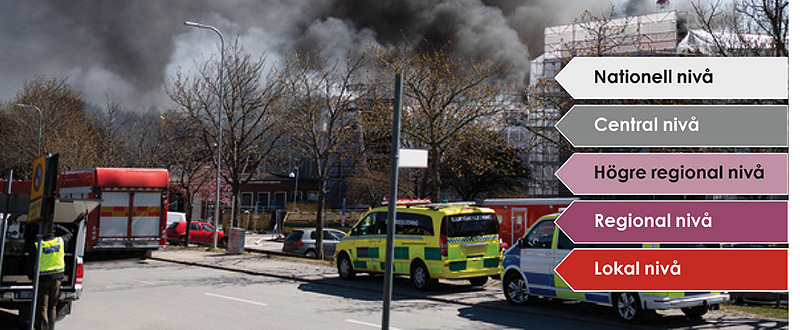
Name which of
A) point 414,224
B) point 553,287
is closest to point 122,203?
point 414,224

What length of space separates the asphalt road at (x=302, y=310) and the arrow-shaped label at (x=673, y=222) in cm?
444

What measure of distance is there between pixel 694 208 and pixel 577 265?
1366 millimetres

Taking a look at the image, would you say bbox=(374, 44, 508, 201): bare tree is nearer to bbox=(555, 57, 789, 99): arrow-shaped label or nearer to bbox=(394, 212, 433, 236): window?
bbox=(394, 212, 433, 236): window

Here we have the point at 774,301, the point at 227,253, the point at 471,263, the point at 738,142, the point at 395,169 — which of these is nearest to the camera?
Answer: the point at 395,169

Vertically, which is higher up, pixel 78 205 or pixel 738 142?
pixel 738 142

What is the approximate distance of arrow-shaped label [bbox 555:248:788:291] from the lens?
25.4 ft

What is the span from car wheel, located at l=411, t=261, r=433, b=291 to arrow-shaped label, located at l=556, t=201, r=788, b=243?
8.83 m

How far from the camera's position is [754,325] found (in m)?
11.8

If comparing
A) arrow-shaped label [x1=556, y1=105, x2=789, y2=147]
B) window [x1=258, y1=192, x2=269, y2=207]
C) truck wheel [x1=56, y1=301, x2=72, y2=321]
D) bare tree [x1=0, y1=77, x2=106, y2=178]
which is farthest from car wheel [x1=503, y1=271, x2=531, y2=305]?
window [x1=258, y1=192, x2=269, y2=207]

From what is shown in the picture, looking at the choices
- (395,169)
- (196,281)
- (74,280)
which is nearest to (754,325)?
(395,169)

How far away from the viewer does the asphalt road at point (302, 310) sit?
11.8 metres

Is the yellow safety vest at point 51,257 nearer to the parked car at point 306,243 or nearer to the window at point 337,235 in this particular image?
the parked car at point 306,243

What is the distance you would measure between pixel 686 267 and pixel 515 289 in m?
6.57

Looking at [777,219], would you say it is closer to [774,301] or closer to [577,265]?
[577,265]
